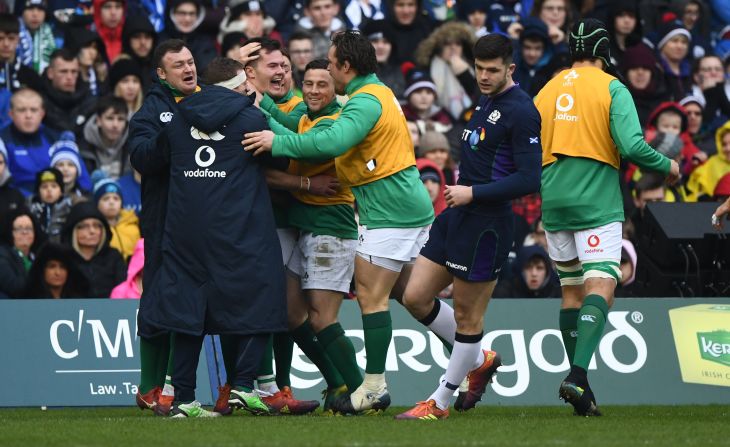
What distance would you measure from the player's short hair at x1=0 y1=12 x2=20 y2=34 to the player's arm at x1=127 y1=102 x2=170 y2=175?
6453 millimetres

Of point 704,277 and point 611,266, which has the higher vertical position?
point 611,266

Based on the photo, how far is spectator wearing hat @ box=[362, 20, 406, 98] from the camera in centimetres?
1720

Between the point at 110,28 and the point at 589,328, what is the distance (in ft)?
29.4

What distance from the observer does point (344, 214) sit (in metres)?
10.2

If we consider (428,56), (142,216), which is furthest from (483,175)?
(428,56)

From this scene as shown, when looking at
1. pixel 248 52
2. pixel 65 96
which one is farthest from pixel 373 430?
pixel 65 96

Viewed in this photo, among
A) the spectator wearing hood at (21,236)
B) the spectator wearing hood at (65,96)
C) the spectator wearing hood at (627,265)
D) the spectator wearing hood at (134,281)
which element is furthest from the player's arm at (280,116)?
the spectator wearing hood at (65,96)

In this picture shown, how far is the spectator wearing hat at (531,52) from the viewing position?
1755 centimetres

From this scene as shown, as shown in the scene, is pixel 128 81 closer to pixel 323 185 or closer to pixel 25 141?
pixel 25 141

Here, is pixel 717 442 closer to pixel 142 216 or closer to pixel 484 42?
pixel 484 42

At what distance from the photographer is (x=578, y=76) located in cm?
1010

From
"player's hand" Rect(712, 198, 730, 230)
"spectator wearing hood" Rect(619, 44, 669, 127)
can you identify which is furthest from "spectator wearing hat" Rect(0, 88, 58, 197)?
"player's hand" Rect(712, 198, 730, 230)

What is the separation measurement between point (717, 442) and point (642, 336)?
4023 millimetres

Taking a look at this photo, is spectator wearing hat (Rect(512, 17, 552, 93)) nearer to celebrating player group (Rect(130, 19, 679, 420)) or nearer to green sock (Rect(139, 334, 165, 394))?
celebrating player group (Rect(130, 19, 679, 420))
